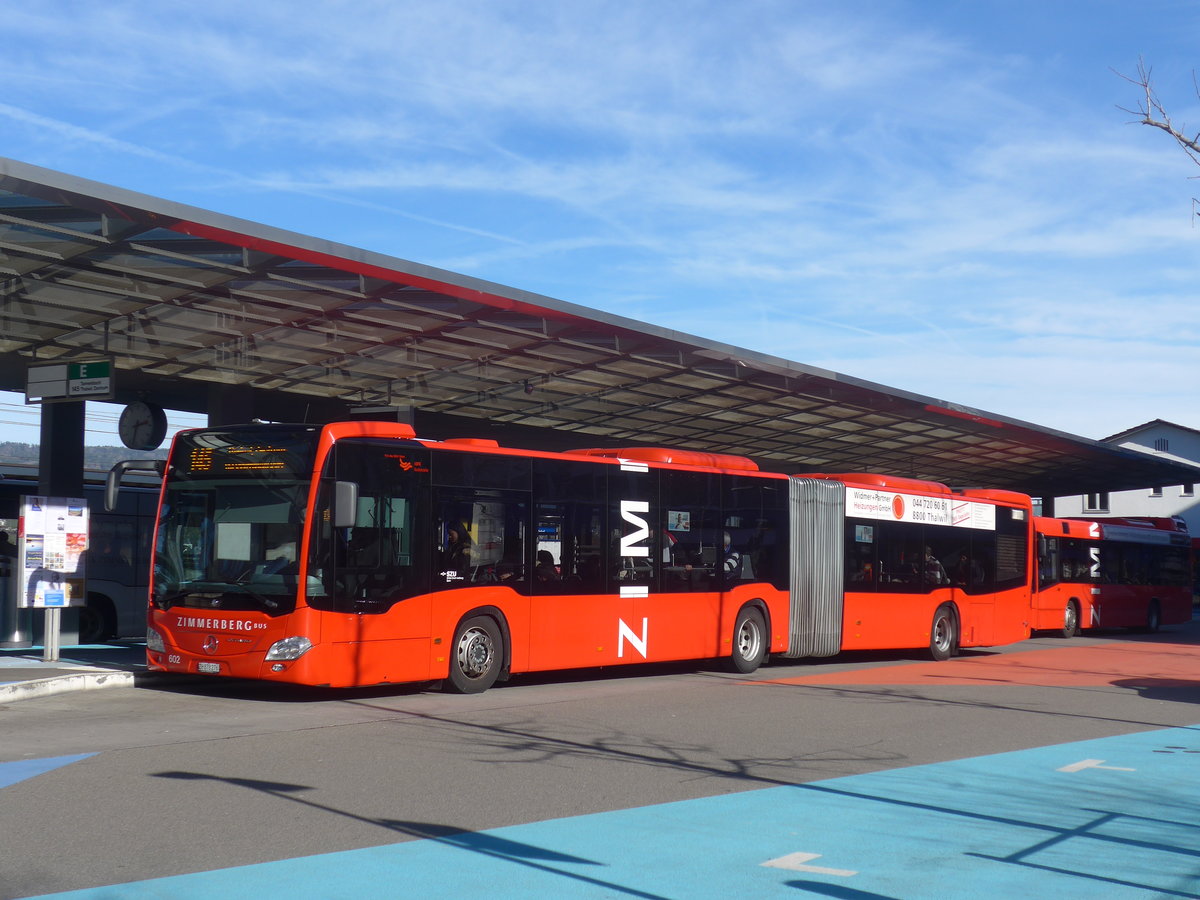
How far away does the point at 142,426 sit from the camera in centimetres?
2041

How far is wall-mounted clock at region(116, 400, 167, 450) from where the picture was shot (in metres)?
20.3

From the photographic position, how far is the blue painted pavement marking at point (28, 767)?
8477mm

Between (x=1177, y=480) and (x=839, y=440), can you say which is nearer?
(x=839, y=440)

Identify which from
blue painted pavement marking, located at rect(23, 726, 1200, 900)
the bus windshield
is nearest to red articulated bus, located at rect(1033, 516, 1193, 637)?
the bus windshield

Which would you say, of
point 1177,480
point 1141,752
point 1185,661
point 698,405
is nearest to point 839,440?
point 698,405

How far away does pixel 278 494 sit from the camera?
13.2 m

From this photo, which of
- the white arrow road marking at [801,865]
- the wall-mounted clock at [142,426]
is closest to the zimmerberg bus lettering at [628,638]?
the wall-mounted clock at [142,426]

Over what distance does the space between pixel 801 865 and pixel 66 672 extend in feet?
34.5

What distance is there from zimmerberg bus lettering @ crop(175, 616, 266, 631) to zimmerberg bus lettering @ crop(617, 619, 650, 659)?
5272 millimetres

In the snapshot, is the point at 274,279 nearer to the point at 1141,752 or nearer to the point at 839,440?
the point at 1141,752

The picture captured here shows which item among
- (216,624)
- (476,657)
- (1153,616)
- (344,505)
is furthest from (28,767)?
(1153,616)

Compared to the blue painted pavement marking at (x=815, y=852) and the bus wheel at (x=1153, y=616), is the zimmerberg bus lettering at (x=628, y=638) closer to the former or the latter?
the blue painted pavement marking at (x=815, y=852)

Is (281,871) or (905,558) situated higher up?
(905,558)

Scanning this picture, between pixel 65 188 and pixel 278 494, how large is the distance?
12.2ft
